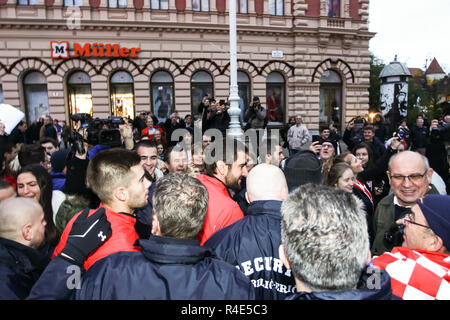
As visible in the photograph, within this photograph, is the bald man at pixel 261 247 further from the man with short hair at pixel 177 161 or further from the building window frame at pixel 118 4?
the building window frame at pixel 118 4

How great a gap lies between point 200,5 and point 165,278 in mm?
16009

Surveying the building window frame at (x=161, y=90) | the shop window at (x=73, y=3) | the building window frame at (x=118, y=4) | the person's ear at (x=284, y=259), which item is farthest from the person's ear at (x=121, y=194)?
the shop window at (x=73, y=3)

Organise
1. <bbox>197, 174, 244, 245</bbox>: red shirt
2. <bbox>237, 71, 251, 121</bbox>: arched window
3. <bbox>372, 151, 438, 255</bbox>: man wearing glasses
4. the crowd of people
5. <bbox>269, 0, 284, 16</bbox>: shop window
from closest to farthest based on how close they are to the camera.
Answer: the crowd of people, <bbox>197, 174, 244, 245</bbox>: red shirt, <bbox>372, 151, 438, 255</bbox>: man wearing glasses, <bbox>237, 71, 251, 121</bbox>: arched window, <bbox>269, 0, 284, 16</bbox>: shop window

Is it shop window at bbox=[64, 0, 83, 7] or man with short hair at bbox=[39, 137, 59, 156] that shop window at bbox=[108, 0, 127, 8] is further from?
man with short hair at bbox=[39, 137, 59, 156]

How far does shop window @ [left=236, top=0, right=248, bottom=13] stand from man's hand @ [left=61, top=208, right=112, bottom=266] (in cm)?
1595

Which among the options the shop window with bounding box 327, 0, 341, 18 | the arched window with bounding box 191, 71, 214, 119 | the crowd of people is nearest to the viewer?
the crowd of people

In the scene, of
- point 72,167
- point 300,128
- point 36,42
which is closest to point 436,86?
point 300,128

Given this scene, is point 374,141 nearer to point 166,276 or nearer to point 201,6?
point 166,276

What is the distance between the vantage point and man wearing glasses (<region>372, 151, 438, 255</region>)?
2.61 m

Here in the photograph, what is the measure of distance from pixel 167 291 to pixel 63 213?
1.86 meters

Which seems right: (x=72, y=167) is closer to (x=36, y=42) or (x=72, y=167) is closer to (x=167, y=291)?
(x=167, y=291)

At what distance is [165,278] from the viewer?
128 centimetres

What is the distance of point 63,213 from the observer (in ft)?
8.86

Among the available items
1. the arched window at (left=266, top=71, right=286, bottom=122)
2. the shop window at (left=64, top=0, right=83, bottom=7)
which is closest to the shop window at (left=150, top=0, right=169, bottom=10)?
the shop window at (left=64, top=0, right=83, bottom=7)
